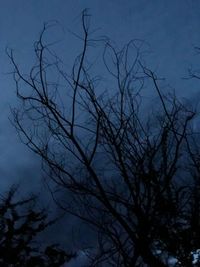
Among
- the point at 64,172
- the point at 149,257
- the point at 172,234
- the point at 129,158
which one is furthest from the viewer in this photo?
the point at 172,234

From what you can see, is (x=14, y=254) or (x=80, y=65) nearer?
(x=80, y=65)

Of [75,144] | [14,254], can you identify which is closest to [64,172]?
[75,144]

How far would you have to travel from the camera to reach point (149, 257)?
4.92 metres

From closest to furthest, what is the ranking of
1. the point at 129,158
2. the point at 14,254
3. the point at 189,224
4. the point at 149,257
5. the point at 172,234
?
the point at 149,257, the point at 129,158, the point at 172,234, the point at 189,224, the point at 14,254

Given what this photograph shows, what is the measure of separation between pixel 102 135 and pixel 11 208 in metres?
13.9

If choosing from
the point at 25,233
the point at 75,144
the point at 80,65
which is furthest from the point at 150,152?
the point at 25,233

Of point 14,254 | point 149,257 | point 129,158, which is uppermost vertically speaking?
point 14,254

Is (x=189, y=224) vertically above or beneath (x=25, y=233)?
beneath

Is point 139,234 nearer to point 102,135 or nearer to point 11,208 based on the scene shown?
point 102,135

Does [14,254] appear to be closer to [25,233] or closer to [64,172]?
[25,233]

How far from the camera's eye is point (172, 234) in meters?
6.54

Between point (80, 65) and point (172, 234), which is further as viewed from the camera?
point (172, 234)

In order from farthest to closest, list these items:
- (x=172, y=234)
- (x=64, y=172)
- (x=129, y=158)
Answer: (x=172, y=234) → (x=129, y=158) → (x=64, y=172)

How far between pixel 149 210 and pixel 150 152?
38.2 inches
